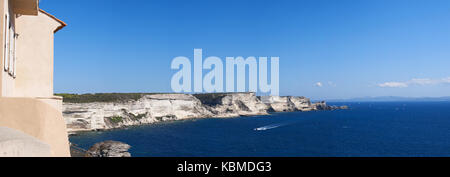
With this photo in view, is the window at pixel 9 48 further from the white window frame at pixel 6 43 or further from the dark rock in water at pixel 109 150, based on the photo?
the dark rock in water at pixel 109 150

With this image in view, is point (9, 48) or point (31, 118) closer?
point (31, 118)

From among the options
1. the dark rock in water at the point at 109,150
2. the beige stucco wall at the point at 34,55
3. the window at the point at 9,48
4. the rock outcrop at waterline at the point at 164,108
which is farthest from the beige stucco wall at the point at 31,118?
the rock outcrop at waterline at the point at 164,108

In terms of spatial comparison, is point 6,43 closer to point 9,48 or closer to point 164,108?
point 9,48

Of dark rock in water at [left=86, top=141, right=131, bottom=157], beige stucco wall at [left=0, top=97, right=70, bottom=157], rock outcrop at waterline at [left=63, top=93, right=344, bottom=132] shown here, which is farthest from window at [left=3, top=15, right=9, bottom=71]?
rock outcrop at waterline at [left=63, top=93, right=344, bottom=132]

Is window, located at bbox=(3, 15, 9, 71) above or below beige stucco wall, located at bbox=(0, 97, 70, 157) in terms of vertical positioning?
above

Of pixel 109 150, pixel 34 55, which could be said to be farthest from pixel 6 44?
pixel 109 150

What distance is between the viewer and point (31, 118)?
4.29 meters

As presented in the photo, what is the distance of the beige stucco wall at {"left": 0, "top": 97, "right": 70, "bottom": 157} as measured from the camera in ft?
13.3

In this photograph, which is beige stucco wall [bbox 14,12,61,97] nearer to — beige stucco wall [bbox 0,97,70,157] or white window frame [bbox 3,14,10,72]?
white window frame [bbox 3,14,10,72]

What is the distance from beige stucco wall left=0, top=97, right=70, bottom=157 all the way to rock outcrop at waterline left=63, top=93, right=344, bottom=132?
6141 cm

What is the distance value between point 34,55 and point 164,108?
79.6 m
